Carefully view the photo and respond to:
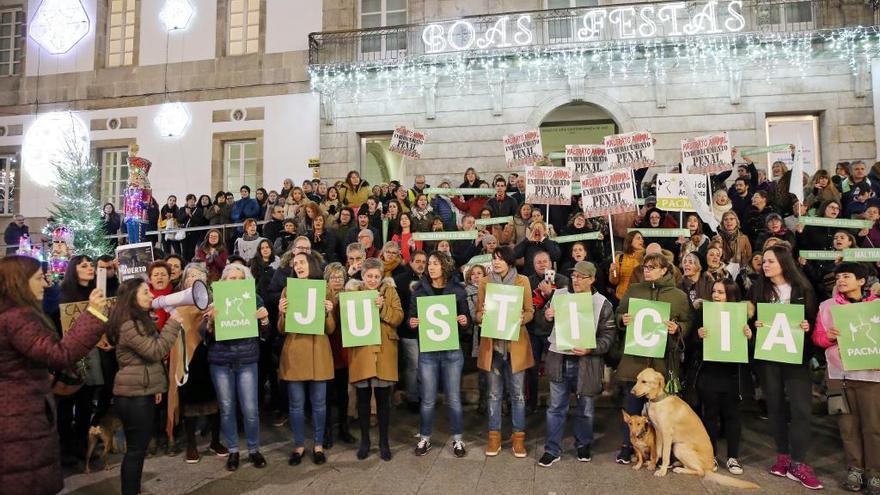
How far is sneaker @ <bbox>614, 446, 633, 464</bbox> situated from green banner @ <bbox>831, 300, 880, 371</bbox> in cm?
189

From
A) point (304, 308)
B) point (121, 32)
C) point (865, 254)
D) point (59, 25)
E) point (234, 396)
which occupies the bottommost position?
point (234, 396)

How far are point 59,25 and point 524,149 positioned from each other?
54.2 ft

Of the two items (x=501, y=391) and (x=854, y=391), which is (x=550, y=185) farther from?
(x=854, y=391)

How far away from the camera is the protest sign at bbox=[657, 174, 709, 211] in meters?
8.04

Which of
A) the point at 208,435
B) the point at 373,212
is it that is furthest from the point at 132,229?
the point at 208,435

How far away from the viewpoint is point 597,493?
4.40 meters

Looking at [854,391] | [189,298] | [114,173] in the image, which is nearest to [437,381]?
[189,298]

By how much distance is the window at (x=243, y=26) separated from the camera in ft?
52.3

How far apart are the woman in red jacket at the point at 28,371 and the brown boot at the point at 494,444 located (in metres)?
3.49

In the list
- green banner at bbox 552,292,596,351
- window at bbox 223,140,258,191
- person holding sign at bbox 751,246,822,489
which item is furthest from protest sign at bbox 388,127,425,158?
person holding sign at bbox 751,246,822,489

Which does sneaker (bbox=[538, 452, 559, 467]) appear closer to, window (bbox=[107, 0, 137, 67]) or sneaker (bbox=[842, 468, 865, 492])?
sneaker (bbox=[842, 468, 865, 492])

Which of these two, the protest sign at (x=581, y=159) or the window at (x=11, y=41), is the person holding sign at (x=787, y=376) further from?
the window at (x=11, y=41)

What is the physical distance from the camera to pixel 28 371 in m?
3.01

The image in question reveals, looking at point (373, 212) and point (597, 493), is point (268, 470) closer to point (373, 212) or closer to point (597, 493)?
point (597, 493)
